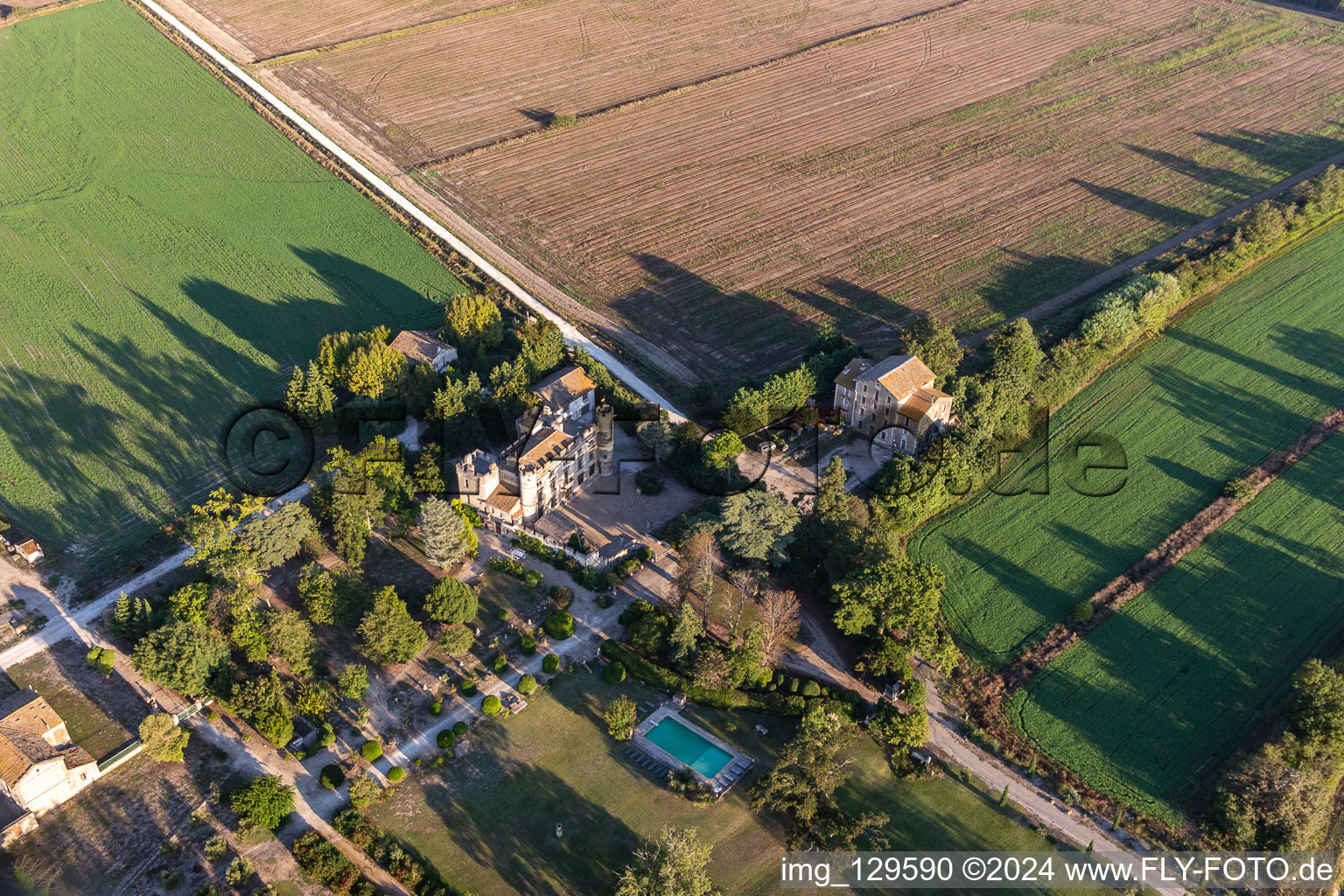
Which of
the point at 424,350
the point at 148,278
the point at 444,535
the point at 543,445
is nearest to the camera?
the point at 444,535

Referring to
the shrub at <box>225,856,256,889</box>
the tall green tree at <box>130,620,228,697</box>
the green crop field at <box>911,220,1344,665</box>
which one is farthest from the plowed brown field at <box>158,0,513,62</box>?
the shrub at <box>225,856,256,889</box>

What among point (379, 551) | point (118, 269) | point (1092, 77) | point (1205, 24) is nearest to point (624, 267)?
point (379, 551)

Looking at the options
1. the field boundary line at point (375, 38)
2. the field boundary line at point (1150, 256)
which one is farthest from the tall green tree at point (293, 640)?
the field boundary line at point (375, 38)

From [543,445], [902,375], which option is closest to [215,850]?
[543,445]

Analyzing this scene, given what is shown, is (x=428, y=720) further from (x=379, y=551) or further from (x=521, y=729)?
(x=379, y=551)

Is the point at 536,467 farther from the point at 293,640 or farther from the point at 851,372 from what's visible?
the point at 851,372

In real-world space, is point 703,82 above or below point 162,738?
above
